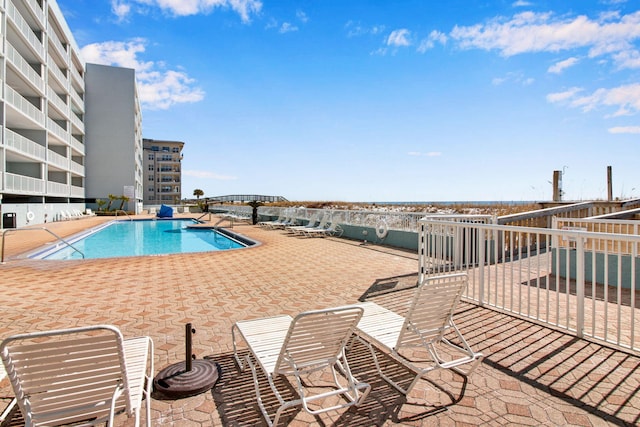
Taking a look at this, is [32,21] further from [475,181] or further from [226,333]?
[475,181]

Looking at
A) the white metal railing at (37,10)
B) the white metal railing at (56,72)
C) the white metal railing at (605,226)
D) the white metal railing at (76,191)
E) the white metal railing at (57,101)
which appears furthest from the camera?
the white metal railing at (76,191)

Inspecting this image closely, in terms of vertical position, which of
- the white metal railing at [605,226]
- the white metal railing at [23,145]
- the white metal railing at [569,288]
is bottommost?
the white metal railing at [569,288]

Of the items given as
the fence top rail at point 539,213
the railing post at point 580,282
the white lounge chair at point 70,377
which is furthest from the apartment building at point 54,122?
the railing post at point 580,282

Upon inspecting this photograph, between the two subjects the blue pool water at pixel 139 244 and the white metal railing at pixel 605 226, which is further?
the blue pool water at pixel 139 244

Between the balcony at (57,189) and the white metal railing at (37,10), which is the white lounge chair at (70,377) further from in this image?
the white metal railing at (37,10)

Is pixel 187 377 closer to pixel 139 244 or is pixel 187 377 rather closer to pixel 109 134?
pixel 139 244

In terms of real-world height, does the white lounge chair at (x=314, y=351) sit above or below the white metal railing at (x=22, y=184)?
below

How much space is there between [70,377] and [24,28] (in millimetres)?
30228

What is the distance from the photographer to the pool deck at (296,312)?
2.62 meters

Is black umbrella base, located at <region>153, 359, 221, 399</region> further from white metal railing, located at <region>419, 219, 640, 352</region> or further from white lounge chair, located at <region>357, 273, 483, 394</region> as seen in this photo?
white metal railing, located at <region>419, 219, 640, 352</region>

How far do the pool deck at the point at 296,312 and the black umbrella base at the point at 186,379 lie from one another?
7 centimetres

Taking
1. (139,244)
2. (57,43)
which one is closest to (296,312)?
(139,244)

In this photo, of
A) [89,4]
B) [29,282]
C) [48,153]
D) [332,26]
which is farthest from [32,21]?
[29,282]

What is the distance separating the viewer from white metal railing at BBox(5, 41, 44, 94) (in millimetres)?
20469
